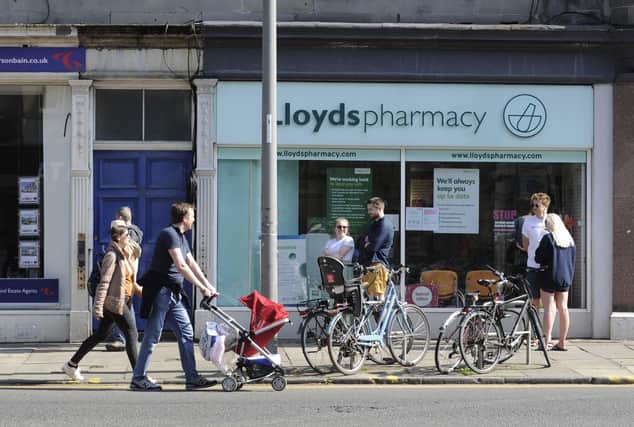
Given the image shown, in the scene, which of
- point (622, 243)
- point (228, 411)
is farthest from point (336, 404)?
point (622, 243)

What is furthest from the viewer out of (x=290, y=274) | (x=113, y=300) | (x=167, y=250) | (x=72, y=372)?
(x=290, y=274)

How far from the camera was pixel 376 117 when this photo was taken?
12586 mm

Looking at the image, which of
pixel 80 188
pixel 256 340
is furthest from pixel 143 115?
pixel 256 340

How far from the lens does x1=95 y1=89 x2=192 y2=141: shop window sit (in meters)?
12.6

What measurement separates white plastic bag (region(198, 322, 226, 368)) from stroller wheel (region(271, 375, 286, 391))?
591 millimetres

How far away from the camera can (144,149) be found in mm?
12555

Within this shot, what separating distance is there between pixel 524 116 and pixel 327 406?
6.20 meters

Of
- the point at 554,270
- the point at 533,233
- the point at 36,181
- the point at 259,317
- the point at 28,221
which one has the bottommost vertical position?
the point at 259,317

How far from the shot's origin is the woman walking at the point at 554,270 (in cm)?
1133

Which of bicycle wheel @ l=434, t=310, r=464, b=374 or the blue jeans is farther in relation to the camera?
bicycle wheel @ l=434, t=310, r=464, b=374

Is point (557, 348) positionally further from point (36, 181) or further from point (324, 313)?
point (36, 181)

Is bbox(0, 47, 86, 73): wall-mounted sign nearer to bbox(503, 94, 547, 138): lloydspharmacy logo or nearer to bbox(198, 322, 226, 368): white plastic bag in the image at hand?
bbox(198, 322, 226, 368): white plastic bag

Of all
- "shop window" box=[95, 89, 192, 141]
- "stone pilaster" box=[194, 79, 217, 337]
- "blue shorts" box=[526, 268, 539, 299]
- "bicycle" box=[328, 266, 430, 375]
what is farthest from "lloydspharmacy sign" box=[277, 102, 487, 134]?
"bicycle" box=[328, 266, 430, 375]

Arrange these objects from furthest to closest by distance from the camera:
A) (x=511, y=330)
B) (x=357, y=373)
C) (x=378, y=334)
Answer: (x=511, y=330) < (x=378, y=334) < (x=357, y=373)
